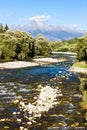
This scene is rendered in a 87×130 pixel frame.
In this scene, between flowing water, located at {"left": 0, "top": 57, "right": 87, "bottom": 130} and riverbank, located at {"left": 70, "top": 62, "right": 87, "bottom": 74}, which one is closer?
flowing water, located at {"left": 0, "top": 57, "right": 87, "bottom": 130}

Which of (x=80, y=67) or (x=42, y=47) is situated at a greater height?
(x=42, y=47)

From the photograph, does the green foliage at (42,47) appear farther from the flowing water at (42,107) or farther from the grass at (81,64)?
the flowing water at (42,107)

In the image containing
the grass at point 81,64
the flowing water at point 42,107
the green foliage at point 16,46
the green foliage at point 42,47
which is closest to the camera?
the flowing water at point 42,107

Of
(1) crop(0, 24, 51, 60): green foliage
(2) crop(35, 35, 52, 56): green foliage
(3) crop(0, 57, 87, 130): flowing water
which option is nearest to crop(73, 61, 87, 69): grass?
(3) crop(0, 57, 87, 130): flowing water

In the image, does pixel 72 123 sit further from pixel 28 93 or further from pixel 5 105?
pixel 28 93

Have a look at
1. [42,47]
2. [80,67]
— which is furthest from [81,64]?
[42,47]

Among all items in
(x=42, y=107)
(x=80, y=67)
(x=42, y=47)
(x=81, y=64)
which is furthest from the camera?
(x=42, y=47)

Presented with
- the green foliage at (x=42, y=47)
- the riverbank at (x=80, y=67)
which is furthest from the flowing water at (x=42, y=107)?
the green foliage at (x=42, y=47)

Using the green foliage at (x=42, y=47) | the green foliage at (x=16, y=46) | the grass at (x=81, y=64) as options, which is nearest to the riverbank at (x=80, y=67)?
the grass at (x=81, y=64)

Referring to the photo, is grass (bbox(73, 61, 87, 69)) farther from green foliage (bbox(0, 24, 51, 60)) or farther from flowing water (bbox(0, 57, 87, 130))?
green foliage (bbox(0, 24, 51, 60))

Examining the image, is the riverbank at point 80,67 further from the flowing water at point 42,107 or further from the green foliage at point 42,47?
the green foliage at point 42,47

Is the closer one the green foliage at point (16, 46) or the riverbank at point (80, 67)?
the riverbank at point (80, 67)

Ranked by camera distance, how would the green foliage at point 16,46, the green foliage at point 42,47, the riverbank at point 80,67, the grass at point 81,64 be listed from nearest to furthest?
the riverbank at point 80,67 → the grass at point 81,64 → the green foliage at point 16,46 → the green foliage at point 42,47

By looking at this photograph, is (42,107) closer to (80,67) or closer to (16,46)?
(80,67)
